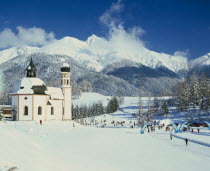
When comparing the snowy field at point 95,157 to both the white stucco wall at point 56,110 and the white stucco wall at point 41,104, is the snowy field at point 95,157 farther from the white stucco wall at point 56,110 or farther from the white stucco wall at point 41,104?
the white stucco wall at point 56,110

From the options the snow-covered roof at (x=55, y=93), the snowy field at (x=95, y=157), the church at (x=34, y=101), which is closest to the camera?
the snowy field at (x=95, y=157)

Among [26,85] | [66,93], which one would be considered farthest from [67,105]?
[26,85]

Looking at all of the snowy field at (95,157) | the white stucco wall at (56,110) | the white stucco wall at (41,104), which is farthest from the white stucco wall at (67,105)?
the snowy field at (95,157)

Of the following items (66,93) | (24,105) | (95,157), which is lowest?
(95,157)

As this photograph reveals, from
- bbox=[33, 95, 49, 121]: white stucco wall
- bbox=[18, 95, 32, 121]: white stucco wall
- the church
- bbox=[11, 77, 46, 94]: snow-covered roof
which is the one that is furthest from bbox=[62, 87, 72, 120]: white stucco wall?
bbox=[18, 95, 32, 121]: white stucco wall

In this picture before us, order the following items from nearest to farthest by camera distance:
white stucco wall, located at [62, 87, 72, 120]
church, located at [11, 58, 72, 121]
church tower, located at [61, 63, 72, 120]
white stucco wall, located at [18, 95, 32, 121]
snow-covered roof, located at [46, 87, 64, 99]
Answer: white stucco wall, located at [18, 95, 32, 121], church, located at [11, 58, 72, 121], snow-covered roof, located at [46, 87, 64, 99], white stucco wall, located at [62, 87, 72, 120], church tower, located at [61, 63, 72, 120]

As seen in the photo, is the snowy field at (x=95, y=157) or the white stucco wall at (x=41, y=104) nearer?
the snowy field at (x=95, y=157)

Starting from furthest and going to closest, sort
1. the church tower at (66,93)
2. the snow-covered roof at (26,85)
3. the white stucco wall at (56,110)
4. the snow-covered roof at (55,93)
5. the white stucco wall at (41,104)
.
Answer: the church tower at (66,93) < the snow-covered roof at (55,93) < the white stucco wall at (56,110) < the white stucco wall at (41,104) < the snow-covered roof at (26,85)

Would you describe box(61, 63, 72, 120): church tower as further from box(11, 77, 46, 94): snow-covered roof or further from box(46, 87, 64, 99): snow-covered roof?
box(11, 77, 46, 94): snow-covered roof

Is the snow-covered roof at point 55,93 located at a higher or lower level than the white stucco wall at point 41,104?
higher

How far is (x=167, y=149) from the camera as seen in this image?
1148 inches

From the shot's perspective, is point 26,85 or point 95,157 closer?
point 95,157

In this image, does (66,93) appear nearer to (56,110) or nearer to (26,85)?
(56,110)

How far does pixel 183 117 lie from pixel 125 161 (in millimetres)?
69197
